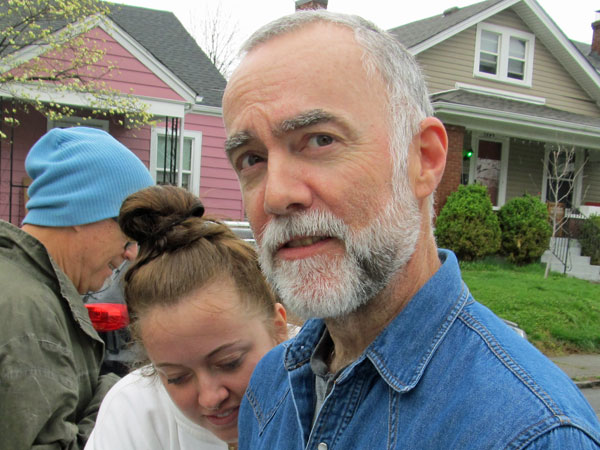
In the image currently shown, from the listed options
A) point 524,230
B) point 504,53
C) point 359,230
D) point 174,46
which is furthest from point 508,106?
point 359,230

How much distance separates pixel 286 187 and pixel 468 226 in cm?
1276

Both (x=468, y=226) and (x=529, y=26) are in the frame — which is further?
(x=529, y=26)

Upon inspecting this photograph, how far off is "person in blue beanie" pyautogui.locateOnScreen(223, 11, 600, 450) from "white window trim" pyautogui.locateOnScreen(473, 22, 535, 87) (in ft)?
55.3

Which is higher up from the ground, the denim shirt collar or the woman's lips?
the denim shirt collar

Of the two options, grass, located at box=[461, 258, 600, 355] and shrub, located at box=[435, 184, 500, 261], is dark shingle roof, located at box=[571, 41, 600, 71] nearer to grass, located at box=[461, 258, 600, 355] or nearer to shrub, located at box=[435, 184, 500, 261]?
shrub, located at box=[435, 184, 500, 261]

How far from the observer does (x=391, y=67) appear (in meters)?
1.37

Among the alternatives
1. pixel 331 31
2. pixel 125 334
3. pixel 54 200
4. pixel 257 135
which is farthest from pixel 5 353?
pixel 331 31

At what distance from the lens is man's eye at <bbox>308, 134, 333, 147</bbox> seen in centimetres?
132

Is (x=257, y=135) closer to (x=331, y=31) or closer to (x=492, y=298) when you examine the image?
(x=331, y=31)

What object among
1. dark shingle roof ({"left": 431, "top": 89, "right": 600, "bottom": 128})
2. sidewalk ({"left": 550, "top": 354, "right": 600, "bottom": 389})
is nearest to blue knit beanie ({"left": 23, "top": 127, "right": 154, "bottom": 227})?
sidewalk ({"left": 550, "top": 354, "right": 600, "bottom": 389})

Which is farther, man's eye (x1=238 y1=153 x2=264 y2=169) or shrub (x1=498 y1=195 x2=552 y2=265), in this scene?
shrub (x1=498 y1=195 x2=552 y2=265)

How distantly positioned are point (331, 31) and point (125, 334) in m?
2.18

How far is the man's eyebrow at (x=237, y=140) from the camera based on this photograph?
141 cm

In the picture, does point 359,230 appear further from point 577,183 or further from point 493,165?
point 577,183
